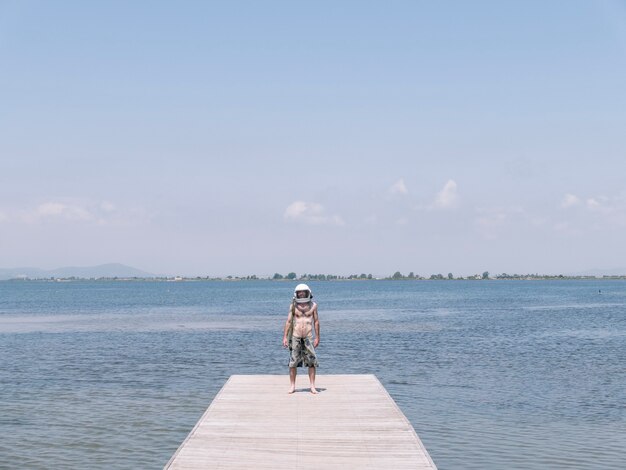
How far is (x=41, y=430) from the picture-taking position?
21.9 m

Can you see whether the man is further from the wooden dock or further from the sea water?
the sea water

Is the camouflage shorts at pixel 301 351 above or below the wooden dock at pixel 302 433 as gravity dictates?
A: above

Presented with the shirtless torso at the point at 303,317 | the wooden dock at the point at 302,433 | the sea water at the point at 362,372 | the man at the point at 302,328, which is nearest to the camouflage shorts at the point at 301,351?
the man at the point at 302,328

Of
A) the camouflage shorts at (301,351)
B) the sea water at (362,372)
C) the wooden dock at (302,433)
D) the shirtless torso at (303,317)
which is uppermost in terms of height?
the shirtless torso at (303,317)

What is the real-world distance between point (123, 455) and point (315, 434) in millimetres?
5605

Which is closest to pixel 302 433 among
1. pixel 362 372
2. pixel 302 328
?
pixel 302 328

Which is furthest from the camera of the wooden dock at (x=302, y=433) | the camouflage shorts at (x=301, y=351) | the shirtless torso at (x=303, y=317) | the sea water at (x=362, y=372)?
the camouflage shorts at (x=301, y=351)

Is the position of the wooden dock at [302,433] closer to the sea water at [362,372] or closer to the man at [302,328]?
the man at [302,328]

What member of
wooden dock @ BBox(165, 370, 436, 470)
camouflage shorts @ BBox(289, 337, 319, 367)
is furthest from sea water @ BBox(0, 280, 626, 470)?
camouflage shorts @ BBox(289, 337, 319, 367)

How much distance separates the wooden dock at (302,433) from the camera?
559 inches

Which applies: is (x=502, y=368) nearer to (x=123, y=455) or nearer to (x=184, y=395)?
(x=184, y=395)

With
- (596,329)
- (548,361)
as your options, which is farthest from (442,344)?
(596,329)

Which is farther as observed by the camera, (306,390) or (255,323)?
(255,323)

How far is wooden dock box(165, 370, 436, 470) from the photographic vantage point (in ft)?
46.6
